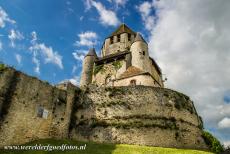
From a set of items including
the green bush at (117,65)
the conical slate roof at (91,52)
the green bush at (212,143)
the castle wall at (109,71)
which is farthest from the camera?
the conical slate roof at (91,52)

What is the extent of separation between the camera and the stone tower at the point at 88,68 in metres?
39.4

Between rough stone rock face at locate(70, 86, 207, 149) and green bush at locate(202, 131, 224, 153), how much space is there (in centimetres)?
65

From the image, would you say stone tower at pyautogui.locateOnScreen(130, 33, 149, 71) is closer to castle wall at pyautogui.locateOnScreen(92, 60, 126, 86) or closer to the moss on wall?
castle wall at pyautogui.locateOnScreen(92, 60, 126, 86)

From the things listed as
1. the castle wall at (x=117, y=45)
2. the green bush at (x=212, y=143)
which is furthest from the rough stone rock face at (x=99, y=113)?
the castle wall at (x=117, y=45)

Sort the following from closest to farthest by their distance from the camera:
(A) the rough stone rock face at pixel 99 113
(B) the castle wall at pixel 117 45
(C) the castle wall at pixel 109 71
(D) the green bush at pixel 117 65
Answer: (A) the rough stone rock face at pixel 99 113
(C) the castle wall at pixel 109 71
(D) the green bush at pixel 117 65
(B) the castle wall at pixel 117 45

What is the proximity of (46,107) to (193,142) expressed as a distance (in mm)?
13750

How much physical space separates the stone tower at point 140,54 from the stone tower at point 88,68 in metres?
7.37

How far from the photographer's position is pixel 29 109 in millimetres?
20188

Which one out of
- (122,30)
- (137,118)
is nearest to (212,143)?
(137,118)

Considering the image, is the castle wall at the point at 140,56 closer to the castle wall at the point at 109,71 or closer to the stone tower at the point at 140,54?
the stone tower at the point at 140,54

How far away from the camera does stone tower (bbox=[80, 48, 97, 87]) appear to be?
39.4 metres

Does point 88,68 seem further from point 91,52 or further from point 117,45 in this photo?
point 117,45

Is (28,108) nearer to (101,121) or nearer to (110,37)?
(101,121)

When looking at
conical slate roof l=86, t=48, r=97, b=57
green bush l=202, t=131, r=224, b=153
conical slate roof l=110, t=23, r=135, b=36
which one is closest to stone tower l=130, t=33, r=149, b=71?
conical slate roof l=110, t=23, r=135, b=36
